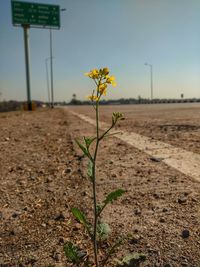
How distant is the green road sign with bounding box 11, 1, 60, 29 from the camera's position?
92.7ft

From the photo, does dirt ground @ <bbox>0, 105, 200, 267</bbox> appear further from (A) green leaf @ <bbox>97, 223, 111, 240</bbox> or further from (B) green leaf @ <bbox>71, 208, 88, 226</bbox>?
(B) green leaf @ <bbox>71, 208, 88, 226</bbox>

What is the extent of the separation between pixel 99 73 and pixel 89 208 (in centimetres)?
164

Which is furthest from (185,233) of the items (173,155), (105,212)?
(173,155)

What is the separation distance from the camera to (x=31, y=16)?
29016 mm

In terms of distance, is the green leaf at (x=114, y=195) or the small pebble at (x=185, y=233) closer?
the green leaf at (x=114, y=195)

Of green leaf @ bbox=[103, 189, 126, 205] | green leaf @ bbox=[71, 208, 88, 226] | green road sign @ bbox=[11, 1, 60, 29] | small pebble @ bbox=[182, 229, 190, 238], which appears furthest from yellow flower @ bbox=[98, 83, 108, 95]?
green road sign @ bbox=[11, 1, 60, 29]

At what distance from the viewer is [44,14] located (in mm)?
29641

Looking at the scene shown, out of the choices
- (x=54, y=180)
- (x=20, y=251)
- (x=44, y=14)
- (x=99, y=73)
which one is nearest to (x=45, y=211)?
(x=20, y=251)

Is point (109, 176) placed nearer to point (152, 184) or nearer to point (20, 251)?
point (152, 184)

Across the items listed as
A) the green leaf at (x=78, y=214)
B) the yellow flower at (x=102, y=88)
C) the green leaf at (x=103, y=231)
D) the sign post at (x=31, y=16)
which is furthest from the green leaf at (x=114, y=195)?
Result: the sign post at (x=31, y=16)

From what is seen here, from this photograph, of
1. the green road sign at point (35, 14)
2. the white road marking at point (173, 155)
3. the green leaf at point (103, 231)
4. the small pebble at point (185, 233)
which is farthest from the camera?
the green road sign at point (35, 14)

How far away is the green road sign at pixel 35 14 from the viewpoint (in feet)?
92.7

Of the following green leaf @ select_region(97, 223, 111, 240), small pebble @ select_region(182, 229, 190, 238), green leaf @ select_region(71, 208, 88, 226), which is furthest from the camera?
small pebble @ select_region(182, 229, 190, 238)

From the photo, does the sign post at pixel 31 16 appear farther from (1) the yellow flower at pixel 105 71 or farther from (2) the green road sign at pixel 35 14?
(1) the yellow flower at pixel 105 71
